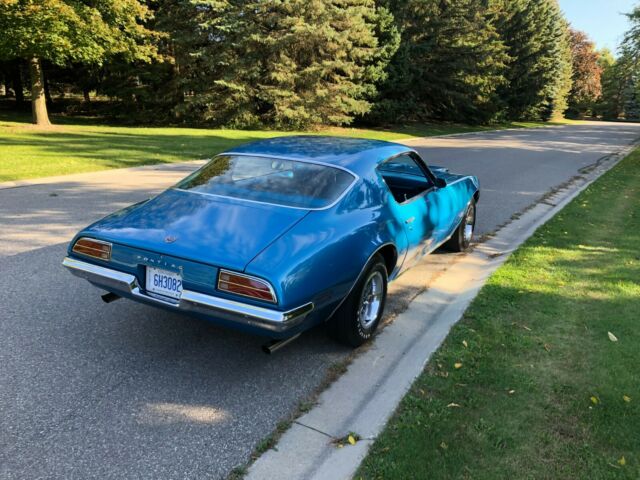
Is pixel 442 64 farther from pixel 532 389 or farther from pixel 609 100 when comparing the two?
pixel 609 100

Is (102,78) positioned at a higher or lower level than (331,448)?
higher

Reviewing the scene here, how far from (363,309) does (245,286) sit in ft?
4.17

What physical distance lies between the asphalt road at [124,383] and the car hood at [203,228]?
0.85 meters

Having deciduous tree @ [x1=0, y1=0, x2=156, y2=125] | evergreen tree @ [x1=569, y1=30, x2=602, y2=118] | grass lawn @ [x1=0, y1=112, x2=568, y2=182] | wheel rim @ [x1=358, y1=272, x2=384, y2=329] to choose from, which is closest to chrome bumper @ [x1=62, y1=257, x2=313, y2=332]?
wheel rim @ [x1=358, y1=272, x2=384, y2=329]

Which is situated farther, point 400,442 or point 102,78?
point 102,78

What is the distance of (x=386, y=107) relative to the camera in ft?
108

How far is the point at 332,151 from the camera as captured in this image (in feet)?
14.6

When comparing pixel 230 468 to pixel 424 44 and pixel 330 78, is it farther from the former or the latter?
pixel 424 44

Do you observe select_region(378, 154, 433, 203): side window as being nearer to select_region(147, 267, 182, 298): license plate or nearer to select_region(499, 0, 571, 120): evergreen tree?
select_region(147, 267, 182, 298): license plate

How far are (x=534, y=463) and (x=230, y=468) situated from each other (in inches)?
63.1

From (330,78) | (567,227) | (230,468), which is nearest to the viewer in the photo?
(230,468)

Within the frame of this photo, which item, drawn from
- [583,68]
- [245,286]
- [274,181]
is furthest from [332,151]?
[583,68]

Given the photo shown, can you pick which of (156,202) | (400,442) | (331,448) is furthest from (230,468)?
(156,202)

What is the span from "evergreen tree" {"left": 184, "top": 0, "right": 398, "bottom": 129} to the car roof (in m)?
24.2
